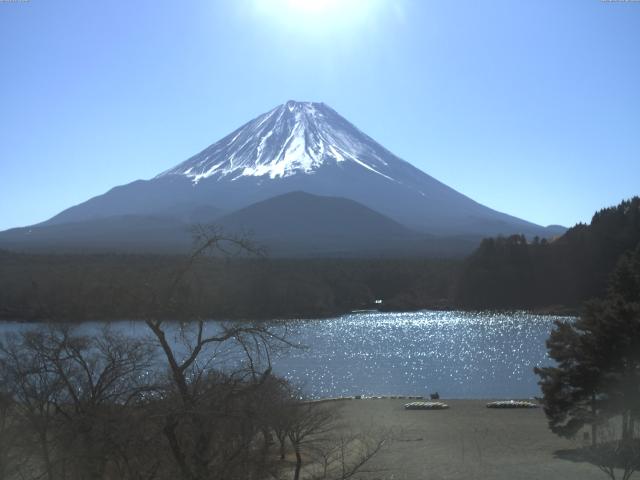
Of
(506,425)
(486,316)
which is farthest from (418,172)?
(506,425)

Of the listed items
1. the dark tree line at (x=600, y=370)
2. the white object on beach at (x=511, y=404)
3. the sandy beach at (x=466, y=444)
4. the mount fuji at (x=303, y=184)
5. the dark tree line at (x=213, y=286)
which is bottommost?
the sandy beach at (x=466, y=444)

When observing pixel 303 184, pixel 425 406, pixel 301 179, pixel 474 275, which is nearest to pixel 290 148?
pixel 301 179

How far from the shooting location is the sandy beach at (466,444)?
39.9 feet

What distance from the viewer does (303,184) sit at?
120m

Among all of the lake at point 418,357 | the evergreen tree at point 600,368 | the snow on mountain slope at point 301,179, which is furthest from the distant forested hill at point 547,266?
the snow on mountain slope at point 301,179

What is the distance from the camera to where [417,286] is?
60719 millimetres

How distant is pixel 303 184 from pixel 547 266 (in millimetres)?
70257

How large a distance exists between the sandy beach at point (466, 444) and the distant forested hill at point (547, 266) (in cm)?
3217

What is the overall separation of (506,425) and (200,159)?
386ft

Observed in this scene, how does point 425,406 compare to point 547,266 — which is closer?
point 425,406

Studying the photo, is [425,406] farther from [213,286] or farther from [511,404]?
[213,286]

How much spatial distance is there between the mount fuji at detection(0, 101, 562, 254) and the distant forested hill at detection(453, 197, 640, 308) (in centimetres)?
4902

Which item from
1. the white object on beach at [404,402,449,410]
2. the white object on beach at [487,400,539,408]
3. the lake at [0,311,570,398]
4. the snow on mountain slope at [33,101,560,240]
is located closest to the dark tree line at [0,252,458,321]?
the lake at [0,311,570,398]

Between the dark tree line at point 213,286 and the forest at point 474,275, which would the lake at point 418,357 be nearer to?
the dark tree line at point 213,286
